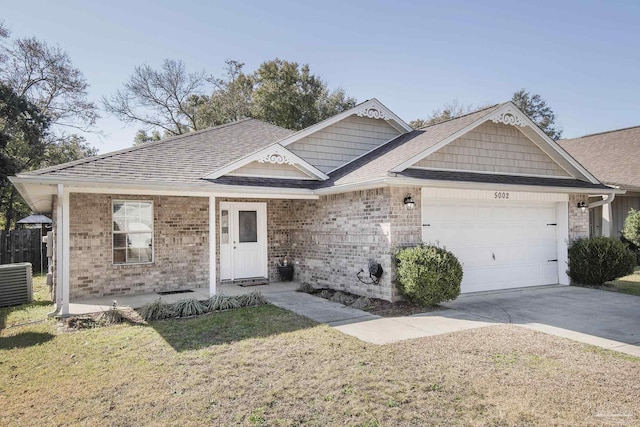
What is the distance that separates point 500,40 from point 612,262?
846 cm

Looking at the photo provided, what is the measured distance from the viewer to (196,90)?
Result: 31.9m

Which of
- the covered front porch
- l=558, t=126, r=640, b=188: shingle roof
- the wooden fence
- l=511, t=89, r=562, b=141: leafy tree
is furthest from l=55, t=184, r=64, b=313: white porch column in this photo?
l=511, t=89, r=562, b=141: leafy tree

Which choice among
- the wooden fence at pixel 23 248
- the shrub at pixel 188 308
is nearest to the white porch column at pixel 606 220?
the shrub at pixel 188 308

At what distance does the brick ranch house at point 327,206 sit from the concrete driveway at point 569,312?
2.91 feet

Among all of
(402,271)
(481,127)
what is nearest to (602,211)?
(481,127)

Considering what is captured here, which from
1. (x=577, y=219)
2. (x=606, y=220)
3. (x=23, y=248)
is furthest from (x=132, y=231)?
(x=606, y=220)

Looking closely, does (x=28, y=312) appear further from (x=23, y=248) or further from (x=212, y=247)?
(x=23, y=248)

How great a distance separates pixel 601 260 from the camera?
1073 cm

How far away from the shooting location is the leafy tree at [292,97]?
28172 millimetres

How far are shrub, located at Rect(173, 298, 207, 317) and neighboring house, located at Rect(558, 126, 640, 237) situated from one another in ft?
47.2

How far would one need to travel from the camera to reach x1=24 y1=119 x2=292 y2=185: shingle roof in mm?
8438

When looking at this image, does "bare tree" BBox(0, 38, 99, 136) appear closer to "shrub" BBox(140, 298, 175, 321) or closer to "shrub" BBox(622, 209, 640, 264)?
"shrub" BBox(140, 298, 175, 321)

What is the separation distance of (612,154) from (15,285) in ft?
71.9

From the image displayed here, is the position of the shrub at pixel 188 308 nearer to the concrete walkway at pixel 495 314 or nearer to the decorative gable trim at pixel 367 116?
the concrete walkway at pixel 495 314
